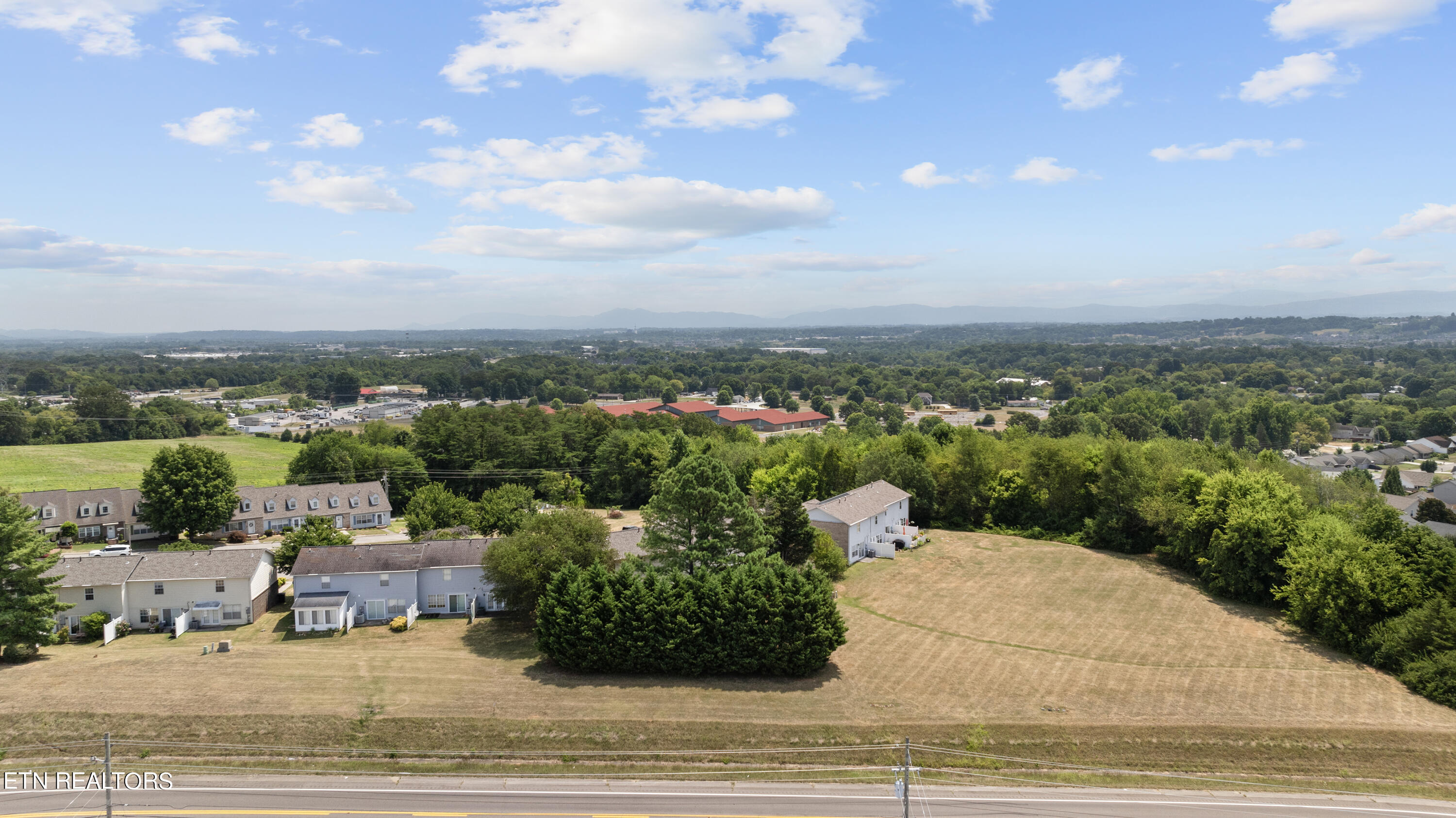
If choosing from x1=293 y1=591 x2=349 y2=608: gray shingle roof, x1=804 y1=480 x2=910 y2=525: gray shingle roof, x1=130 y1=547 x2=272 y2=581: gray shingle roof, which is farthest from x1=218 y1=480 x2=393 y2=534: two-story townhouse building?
x1=804 y1=480 x2=910 y2=525: gray shingle roof

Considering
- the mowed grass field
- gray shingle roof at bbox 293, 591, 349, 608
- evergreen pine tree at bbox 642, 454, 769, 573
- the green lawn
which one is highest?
evergreen pine tree at bbox 642, 454, 769, 573

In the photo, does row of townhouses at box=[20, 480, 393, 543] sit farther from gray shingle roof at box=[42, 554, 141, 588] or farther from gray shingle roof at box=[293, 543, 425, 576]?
gray shingle roof at box=[293, 543, 425, 576]

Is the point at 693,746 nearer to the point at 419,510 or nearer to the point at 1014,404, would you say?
the point at 419,510

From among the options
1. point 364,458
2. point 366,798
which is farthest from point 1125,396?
point 366,798

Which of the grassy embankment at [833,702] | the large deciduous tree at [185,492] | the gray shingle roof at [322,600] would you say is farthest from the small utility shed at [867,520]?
the large deciduous tree at [185,492]

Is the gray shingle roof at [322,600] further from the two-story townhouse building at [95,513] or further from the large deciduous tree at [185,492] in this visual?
the two-story townhouse building at [95,513]

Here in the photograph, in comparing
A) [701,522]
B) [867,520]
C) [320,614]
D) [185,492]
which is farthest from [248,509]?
[867,520]

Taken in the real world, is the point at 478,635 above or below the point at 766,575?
below
